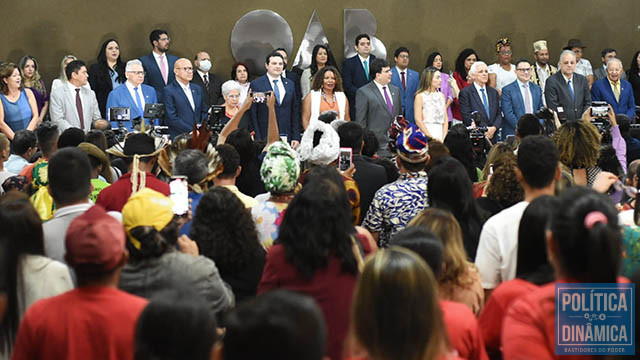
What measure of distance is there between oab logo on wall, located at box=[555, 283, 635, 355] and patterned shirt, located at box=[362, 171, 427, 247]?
6.22 feet

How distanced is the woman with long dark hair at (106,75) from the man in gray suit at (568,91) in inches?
193

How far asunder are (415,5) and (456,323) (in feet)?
33.6

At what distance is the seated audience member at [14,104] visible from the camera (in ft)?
26.7

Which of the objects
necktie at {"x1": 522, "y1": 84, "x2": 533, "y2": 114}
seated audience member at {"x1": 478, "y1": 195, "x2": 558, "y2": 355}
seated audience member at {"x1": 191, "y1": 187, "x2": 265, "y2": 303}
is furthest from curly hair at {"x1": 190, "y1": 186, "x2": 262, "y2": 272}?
necktie at {"x1": 522, "y1": 84, "x2": 533, "y2": 114}

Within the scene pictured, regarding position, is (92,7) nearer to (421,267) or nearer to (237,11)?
(237,11)

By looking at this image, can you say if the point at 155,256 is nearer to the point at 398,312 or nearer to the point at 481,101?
the point at 398,312

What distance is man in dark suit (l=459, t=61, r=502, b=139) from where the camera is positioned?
30.4ft

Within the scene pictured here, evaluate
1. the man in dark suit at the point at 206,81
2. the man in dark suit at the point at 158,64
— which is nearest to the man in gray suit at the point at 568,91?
the man in dark suit at the point at 206,81

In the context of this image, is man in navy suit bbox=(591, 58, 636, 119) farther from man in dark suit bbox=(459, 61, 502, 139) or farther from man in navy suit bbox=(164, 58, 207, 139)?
man in navy suit bbox=(164, 58, 207, 139)

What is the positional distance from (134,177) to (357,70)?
647 cm

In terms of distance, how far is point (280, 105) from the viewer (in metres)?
8.77

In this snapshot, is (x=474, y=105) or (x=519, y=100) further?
(x=519, y=100)

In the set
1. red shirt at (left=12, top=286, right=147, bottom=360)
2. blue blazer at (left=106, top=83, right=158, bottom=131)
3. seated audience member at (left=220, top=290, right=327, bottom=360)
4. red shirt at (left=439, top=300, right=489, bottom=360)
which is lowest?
red shirt at (left=439, top=300, right=489, bottom=360)

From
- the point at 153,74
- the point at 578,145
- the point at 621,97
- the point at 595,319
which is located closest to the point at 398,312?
the point at 595,319
